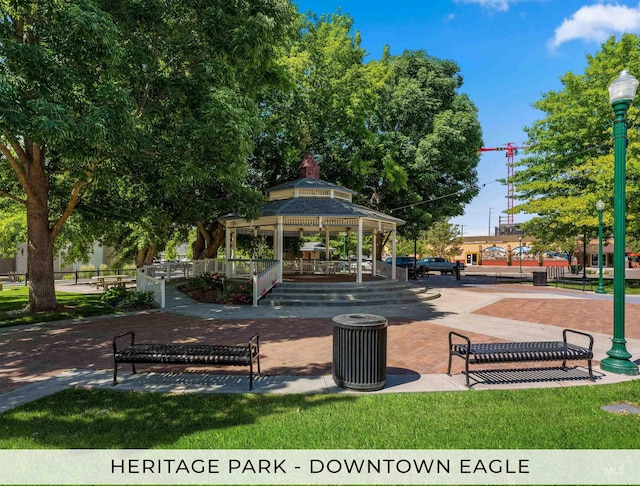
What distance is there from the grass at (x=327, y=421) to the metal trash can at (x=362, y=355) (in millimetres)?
302

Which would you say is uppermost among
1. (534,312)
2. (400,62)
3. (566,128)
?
(400,62)

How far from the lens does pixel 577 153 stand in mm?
23609

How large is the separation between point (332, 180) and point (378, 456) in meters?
23.5

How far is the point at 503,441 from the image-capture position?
3838mm

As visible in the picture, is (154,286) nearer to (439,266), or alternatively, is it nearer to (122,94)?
(122,94)

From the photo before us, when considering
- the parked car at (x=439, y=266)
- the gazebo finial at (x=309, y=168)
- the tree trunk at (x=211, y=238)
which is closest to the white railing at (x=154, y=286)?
the tree trunk at (x=211, y=238)

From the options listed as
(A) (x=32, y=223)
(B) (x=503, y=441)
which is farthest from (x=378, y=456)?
(A) (x=32, y=223)

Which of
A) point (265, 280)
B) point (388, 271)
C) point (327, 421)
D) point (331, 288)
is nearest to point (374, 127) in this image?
point (388, 271)

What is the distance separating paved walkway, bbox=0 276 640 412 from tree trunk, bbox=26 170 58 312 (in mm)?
2491

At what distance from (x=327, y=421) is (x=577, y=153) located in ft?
87.5

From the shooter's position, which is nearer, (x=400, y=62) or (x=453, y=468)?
(x=453, y=468)

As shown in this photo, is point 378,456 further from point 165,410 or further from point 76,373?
point 76,373

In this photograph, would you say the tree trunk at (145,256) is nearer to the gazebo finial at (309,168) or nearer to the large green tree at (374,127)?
the large green tree at (374,127)

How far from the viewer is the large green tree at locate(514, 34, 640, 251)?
21203 millimetres
